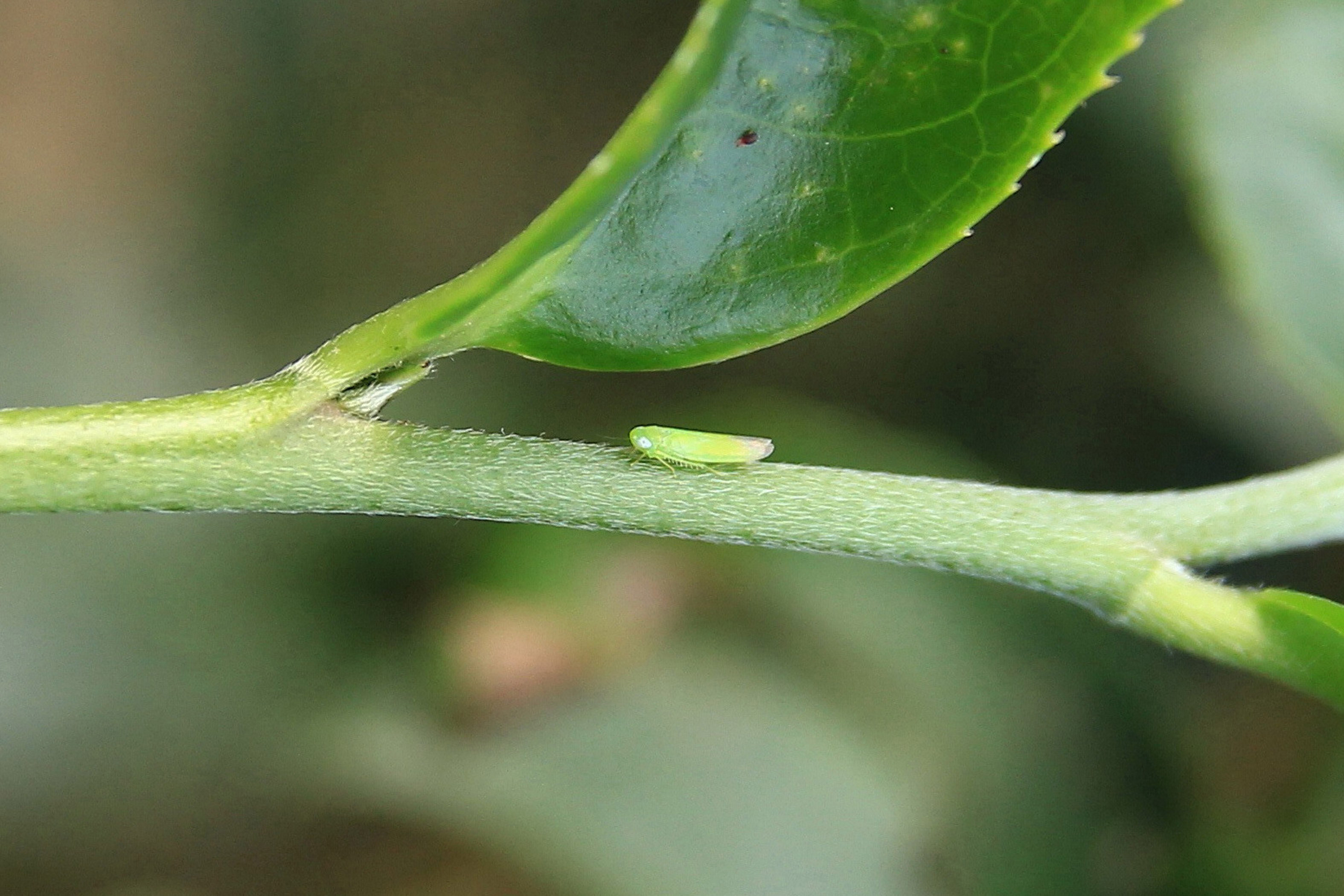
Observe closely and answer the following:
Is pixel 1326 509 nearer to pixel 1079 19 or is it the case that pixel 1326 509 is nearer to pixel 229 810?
pixel 1079 19

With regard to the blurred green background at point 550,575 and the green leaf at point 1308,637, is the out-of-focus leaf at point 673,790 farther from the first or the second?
the green leaf at point 1308,637

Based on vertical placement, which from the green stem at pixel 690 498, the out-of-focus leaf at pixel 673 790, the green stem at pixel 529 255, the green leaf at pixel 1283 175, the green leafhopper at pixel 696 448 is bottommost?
the out-of-focus leaf at pixel 673 790

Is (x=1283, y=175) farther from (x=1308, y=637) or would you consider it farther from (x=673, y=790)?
(x=673, y=790)

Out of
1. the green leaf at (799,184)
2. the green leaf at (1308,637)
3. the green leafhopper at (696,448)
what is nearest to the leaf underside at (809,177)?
the green leaf at (799,184)

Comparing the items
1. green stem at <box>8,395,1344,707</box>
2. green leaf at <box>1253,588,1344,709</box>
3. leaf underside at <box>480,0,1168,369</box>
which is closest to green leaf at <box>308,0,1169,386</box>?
leaf underside at <box>480,0,1168,369</box>

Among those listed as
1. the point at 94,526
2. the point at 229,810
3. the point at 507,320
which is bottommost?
the point at 229,810

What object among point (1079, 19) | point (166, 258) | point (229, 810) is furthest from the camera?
point (166, 258)

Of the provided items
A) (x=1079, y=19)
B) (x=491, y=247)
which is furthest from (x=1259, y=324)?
(x=491, y=247)

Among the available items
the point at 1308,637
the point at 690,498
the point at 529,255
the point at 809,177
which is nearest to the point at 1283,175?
the point at 1308,637
